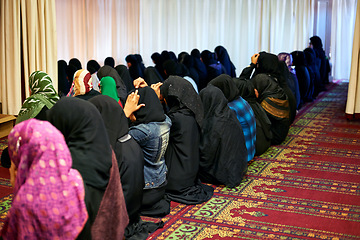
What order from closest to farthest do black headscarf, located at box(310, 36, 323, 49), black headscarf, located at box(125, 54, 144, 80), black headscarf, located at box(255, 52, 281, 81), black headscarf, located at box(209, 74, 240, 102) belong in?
black headscarf, located at box(209, 74, 240, 102) < black headscarf, located at box(255, 52, 281, 81) < black headscarf, located at box(125, 54, 144, 80) < black headscarf, located at box(310, 36, 323, 49)

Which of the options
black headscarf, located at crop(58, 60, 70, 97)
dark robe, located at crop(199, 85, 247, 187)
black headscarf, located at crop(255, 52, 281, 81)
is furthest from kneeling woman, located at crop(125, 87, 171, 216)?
black headscarf, located at crop(255, 52, 281, 81)

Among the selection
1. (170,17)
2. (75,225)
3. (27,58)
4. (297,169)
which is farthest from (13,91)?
(170,17)

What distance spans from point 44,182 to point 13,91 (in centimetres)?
378

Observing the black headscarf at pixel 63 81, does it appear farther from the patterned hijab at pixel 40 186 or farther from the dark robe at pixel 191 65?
the patterned hijab at pixel 40 186

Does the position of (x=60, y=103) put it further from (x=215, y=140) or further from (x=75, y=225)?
(x=215, y=140)

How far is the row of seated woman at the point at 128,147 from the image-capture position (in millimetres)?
1862

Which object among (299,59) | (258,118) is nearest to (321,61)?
(299,59)

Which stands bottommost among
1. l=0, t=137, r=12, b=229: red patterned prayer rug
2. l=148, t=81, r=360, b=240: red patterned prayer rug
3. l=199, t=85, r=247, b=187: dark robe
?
l=148, t=81, r=360, b=240: red patterned prayer rug

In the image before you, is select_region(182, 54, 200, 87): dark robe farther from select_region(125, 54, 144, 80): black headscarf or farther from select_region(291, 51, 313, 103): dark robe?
select_region(291, 51, 313, 103): dark robe

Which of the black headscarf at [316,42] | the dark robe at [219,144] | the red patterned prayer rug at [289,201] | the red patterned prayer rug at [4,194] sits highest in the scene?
the black headscarf at [316,42]

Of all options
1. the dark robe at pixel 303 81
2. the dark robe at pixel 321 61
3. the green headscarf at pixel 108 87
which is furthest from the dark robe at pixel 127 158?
the dark robe at pixel 321 61

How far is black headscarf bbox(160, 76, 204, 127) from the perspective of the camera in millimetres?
3561

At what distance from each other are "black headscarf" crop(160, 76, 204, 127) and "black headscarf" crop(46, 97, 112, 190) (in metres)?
1.37

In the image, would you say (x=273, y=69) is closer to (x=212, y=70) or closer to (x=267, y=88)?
(x=267, y=88)
